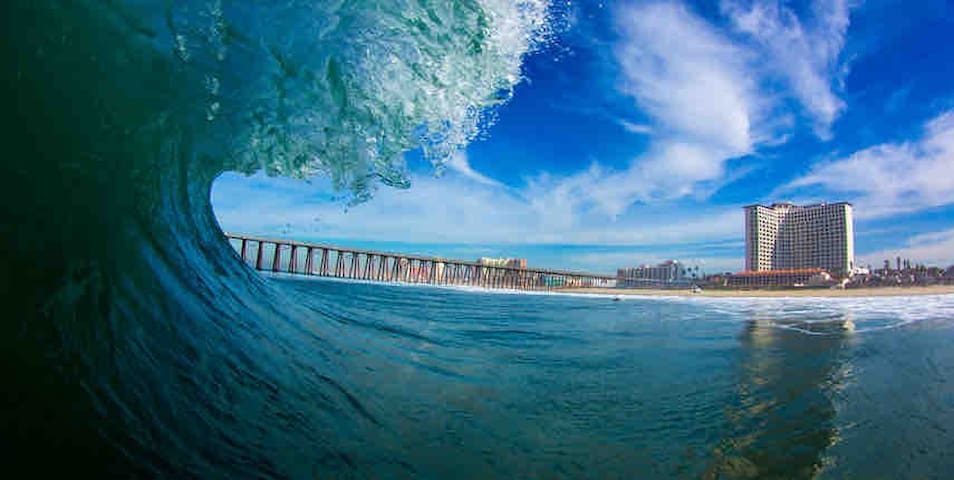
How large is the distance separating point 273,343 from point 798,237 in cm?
8721

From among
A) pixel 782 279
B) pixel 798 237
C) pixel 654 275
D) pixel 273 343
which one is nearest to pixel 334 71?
pixel 273 343

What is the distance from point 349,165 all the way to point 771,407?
4.99 metres

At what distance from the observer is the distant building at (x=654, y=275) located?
3123 inches

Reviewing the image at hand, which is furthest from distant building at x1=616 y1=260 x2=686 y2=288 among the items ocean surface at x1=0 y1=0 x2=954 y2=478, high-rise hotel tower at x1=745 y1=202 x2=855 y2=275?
ocean surface at x1=0 y1=0 x2=954 y2=478

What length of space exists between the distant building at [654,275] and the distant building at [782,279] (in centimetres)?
1793

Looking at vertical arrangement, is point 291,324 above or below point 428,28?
below

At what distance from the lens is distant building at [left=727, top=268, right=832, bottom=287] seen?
157ft

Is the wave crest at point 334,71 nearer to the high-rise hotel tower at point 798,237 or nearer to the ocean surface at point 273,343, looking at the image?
the ocean surface at point 273,343

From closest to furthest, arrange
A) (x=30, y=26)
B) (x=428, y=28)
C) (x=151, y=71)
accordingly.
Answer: (x=30, y=26)
(x=151, y=71)
(x=428, y=28)

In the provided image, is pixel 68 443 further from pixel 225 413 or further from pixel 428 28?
pixel 428 28

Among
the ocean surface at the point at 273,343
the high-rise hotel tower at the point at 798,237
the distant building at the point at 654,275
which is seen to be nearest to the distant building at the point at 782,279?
the high-rise hotel tower at the point at 798,237

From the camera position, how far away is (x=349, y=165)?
17.0 ft

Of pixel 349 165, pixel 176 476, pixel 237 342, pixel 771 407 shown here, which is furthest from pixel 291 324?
pixel 771 407

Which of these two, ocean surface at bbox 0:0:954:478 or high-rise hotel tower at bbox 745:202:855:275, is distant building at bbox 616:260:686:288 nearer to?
high-rise hotel tower at bbox 745:202:855:275
